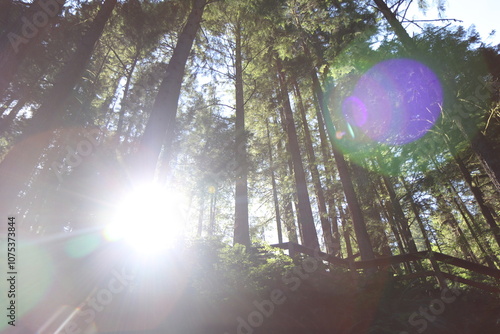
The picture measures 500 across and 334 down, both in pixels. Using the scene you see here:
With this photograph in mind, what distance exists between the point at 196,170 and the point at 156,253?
10.7 metres

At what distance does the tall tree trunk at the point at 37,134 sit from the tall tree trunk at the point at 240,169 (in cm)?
612

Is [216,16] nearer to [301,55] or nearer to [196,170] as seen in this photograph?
[301,55]

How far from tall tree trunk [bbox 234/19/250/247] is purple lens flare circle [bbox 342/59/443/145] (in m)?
5.35

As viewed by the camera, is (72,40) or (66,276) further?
(72,40)

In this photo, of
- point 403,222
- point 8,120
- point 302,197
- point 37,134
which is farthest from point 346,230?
point 8,120

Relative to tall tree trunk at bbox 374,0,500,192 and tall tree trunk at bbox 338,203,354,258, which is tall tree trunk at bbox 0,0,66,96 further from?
tall tree trunk at bbox 338,203,354,258

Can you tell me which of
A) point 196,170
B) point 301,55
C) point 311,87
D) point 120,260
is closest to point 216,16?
point 301,55

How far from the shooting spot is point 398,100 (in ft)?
30.6

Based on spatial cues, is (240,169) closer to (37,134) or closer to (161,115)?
(161,115)

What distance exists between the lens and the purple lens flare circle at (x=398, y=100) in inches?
318

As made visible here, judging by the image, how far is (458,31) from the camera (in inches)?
305

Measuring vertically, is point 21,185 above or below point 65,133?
below

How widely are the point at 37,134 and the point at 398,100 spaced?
11.6 m

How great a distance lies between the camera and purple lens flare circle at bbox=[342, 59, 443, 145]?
8.09m
